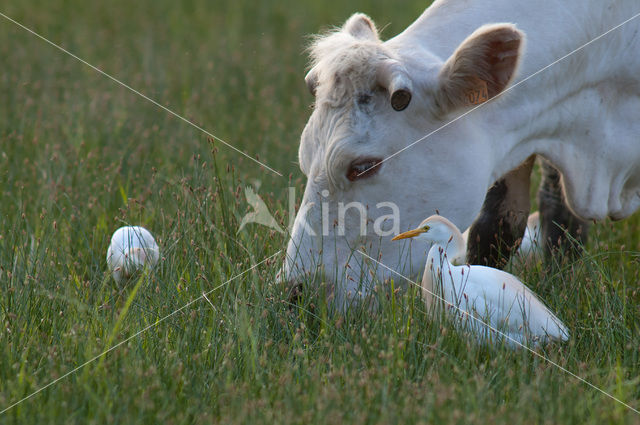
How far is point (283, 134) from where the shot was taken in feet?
23.1

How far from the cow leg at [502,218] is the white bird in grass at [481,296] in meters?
0.97

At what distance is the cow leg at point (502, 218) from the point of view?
4531mm

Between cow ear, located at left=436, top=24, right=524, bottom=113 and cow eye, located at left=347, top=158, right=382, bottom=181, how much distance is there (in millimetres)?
369

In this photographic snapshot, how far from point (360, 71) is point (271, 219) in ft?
4.09

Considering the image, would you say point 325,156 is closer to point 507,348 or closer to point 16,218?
point 507,348

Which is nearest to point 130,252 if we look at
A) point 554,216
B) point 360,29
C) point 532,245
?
point 360,29

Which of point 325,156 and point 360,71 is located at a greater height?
point 360,71

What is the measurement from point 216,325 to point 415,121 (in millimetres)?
1150

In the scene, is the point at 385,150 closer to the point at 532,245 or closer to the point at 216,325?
the point at 216,325

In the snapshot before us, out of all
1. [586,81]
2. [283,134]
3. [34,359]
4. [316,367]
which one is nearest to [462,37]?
[586,81]

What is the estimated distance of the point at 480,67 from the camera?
138 inches
